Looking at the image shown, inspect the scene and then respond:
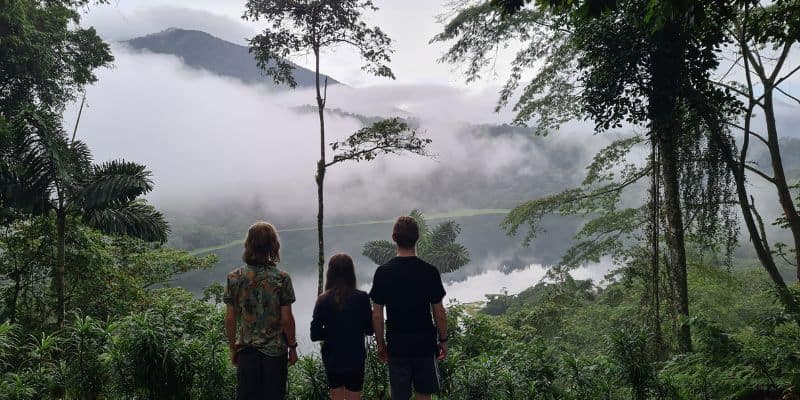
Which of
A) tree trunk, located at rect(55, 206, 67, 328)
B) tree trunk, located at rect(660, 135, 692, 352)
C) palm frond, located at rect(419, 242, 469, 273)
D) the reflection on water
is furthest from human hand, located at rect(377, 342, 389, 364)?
the reflection on water

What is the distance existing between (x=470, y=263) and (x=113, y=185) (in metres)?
115

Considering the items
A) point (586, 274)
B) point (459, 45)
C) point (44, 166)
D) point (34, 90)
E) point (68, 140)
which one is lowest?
point (586, 274)

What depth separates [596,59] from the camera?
17.9ft

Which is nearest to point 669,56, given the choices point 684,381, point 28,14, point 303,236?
point 684,381

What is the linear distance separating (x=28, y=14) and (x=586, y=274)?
88165 mm

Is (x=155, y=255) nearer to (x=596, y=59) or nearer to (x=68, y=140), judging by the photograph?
(x=68, y=140)

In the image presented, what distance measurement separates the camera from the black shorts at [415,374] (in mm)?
2855

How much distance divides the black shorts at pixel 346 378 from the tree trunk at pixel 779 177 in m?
6.84

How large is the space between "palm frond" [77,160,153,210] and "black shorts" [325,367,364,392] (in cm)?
543

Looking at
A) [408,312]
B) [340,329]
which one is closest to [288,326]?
[340,329]

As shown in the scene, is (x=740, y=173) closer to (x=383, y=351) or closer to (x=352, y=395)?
(x=383, y=351)

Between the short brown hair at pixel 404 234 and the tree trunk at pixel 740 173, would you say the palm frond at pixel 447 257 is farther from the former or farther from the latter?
the short brown hair at pixel 404 234

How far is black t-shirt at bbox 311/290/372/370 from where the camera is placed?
2793 millimetres

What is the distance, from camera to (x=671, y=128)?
5.49 metres
